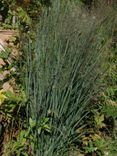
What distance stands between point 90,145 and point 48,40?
1.11 meters

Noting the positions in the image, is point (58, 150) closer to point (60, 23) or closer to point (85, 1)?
point (60, 23)

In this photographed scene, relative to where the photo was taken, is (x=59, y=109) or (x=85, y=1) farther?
(x=85, y=1)

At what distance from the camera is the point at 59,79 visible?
12.7 feet

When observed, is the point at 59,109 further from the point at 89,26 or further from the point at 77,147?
the point at 89,26

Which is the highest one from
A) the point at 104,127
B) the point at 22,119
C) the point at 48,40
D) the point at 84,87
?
the point at 48,40

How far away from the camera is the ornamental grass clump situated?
3.84m

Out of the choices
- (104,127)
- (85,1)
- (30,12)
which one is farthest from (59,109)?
(85,1)

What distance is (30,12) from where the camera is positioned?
21.4 feet

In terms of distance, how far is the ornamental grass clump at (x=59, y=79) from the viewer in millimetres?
3844

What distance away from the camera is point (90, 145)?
4.35 metres

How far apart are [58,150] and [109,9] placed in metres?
3.92

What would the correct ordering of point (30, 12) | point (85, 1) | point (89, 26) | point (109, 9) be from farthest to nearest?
point (85, 1), point (109, 9), point (30, 12), point (89, 26)

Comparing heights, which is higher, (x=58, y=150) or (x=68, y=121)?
(x=68, y=121)

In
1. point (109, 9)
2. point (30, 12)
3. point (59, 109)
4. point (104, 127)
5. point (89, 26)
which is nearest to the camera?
point (59, 109)
